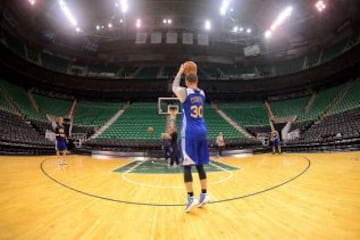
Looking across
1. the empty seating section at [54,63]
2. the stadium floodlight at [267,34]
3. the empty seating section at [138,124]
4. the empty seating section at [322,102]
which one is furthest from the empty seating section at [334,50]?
the empty seating section at [54,63]

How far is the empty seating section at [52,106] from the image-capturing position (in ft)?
69.5

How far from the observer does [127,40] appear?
80.2 ft

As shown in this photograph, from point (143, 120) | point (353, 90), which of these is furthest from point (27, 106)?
point (353, 90)

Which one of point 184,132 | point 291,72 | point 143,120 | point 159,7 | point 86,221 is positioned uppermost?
point 159,7

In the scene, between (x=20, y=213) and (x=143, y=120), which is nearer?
(x=20, y=213)

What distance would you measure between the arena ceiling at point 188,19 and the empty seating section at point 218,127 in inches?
358

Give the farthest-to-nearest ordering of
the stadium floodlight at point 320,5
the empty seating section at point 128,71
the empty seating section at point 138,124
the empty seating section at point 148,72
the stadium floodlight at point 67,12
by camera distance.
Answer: the empty seating section at point 128,71
the empty seating section at point 148,72
the empty seating section at point 138,124
the stadium floodlight at point 320,5
the stadium floodlight at point 67,12

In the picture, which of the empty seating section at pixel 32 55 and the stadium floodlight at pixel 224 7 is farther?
the empty seating section at pixel 32 55

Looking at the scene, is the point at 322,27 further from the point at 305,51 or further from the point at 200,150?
the point at 200,150

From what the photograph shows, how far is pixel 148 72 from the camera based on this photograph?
26625mm

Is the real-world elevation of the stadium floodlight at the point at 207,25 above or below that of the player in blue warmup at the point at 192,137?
above

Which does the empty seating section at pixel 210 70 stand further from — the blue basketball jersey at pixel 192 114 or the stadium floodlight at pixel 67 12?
the blue basketball jersey at pixel 192 114

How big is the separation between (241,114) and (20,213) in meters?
23.4

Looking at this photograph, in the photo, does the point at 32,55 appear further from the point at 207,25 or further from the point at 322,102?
the point at 322,102
